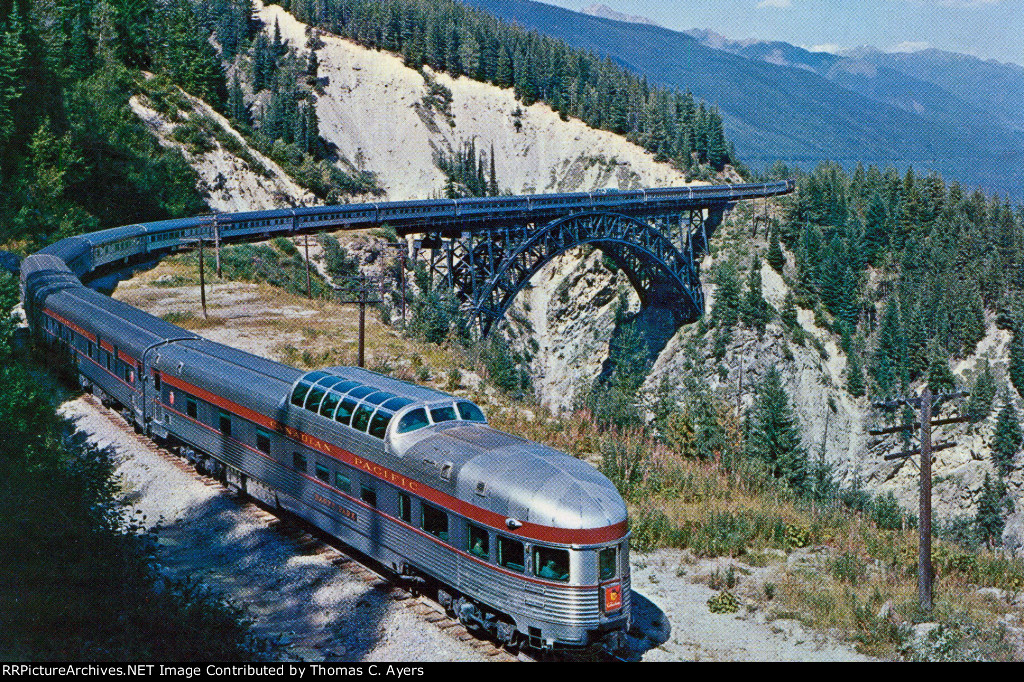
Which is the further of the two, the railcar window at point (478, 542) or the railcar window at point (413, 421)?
the railcar window at point (413, 421)

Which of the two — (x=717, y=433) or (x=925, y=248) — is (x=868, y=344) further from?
(x=717, y=433)

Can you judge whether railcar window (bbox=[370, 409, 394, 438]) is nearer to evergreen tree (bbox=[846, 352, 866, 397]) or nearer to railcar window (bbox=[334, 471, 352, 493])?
railcar window (bbox=[334, 471, 352, 493])

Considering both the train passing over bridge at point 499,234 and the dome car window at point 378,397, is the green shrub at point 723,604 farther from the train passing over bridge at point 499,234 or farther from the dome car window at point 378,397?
the train passing over bridge at point 499,234

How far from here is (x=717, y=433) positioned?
95.0 feet

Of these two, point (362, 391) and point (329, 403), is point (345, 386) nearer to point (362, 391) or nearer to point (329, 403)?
point (329, 403)

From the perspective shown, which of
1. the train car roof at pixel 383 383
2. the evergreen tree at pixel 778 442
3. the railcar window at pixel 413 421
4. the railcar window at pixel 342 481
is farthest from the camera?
the evergreen tree at pixel 778 442

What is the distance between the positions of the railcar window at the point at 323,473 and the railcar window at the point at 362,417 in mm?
1493

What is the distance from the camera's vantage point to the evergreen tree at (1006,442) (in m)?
82.8

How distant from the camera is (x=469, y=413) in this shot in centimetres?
1755

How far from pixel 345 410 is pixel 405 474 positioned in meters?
2.31

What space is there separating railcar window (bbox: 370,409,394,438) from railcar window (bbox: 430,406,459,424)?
2.71 feet

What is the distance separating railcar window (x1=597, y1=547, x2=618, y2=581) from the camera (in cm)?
1386

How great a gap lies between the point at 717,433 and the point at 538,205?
44386 millimetres

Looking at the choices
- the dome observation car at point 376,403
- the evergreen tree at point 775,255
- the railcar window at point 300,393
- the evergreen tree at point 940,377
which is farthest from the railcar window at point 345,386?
the evergreen tree at point 940,377
